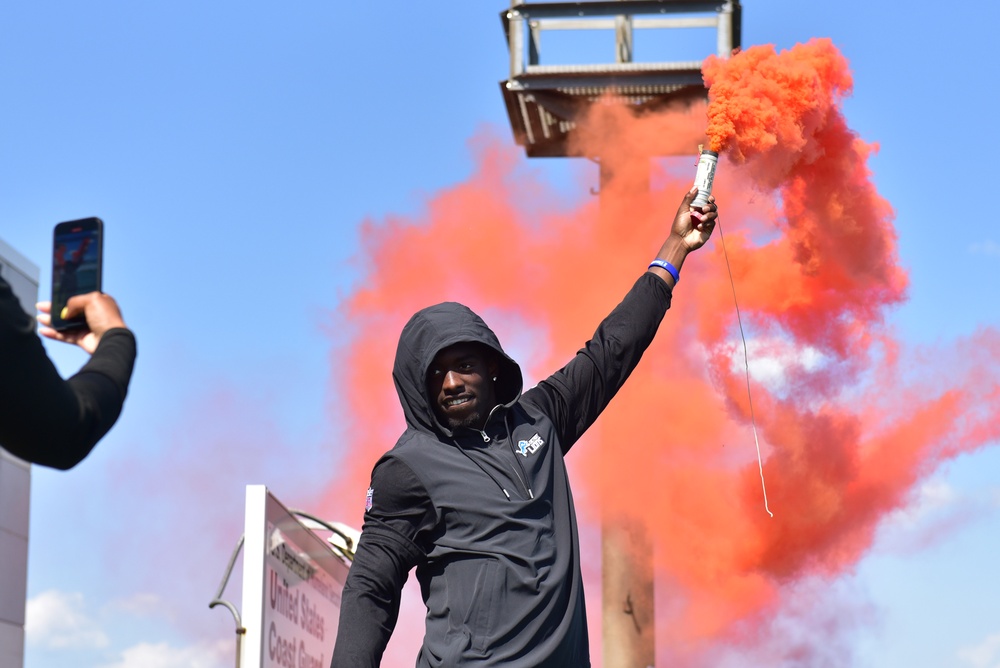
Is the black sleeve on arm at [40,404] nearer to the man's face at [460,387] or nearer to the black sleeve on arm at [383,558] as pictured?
the black sleeve on arm at [383,558]

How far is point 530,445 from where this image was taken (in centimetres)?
428

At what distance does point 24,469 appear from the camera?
20453 mm

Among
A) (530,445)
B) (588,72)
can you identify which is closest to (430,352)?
(530,445)

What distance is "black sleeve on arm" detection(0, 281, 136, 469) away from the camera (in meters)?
2.67

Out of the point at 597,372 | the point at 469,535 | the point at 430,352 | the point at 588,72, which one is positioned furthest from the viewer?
the point at 588,72

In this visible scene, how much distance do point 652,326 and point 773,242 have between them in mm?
14400

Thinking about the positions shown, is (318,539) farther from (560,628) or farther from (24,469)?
(24,469)

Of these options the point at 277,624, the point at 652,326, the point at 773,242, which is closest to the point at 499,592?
the point at 652,326

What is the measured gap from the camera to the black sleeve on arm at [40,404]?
8.75ft

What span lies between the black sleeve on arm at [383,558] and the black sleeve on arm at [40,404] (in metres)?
1.42

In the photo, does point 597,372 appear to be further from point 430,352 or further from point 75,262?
point 75,262

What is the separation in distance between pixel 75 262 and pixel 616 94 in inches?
822

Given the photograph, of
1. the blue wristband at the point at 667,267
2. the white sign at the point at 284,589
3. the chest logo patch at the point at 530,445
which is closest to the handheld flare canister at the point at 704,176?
the blue wristband at the point at 667,267

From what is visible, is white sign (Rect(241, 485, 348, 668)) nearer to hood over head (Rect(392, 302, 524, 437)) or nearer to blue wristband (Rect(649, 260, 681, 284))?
hood over head (Rect(392, 302, 524, 437))
